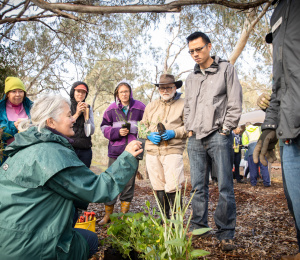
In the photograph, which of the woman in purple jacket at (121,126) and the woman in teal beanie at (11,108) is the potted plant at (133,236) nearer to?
the woman in purple jacket at (121,126)

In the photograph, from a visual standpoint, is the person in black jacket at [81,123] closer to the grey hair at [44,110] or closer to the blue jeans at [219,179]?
the blue jeans at [219,179]

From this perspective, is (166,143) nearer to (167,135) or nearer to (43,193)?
(167,135)

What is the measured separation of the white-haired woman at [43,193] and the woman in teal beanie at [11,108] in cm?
201

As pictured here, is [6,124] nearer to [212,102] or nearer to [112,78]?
[212,102]

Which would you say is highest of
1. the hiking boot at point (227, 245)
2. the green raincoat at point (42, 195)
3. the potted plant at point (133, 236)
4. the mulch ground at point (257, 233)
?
the green raincoat at point (42, 195)

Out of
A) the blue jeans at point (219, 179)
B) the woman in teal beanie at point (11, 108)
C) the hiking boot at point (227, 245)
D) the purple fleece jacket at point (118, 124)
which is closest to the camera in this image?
the hiking boot at point (227, 245)

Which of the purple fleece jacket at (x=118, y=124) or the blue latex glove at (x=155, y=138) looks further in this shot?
the purple fleece jacket at (x=118, y=124)

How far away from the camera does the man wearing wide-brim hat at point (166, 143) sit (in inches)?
128

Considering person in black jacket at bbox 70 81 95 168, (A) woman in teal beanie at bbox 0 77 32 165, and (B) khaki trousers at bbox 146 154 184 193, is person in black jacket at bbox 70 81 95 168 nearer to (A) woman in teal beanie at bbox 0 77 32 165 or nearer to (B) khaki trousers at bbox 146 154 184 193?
(A) woman in teal beanie at bbox 0 77 32 165

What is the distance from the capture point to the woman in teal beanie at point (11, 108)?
3.56 m

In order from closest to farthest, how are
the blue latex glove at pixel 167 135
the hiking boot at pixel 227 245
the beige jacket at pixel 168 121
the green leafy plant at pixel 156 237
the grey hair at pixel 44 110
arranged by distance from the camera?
the green leafy plant at pixel 156 237
the grey hair at pixel 44 110
the hiking boot at pixel 227 245
the blue latex glove at pixel 167 135
the beige jacket at pixel 168 121

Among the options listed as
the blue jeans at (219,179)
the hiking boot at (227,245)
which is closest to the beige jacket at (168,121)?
the blue jeans at (219,179)

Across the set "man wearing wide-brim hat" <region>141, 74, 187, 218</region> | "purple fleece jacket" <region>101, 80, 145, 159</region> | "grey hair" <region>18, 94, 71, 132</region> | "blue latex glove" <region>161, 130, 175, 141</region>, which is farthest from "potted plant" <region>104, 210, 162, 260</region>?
"purple fleece jacket" <region>101, 80, 145, 159</region>

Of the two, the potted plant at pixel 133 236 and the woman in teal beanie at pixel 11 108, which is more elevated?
the woman in teal beanie at pixel 11 108
